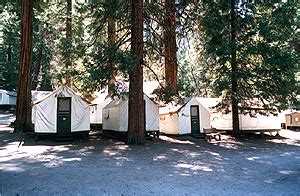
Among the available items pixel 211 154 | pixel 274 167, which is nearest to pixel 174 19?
pixel 211 154

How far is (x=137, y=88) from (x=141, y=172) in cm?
655

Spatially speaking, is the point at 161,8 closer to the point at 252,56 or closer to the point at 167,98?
the point at 167,98

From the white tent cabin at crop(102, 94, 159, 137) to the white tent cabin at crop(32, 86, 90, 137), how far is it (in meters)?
1.79

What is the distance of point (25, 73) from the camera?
61.7 feet

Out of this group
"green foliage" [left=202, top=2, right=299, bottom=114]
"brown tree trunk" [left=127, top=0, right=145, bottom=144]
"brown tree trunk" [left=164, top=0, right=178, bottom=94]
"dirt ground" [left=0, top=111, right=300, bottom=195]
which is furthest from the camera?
"brown tree trunk" [left=164, top=0, right=178, bottom=94]

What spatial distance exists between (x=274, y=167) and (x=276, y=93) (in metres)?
8.43

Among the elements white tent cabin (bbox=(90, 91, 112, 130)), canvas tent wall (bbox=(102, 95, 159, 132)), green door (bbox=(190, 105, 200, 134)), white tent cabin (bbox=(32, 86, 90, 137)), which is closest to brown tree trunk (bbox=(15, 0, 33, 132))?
white tent cabin (bbox=(32, 86, 90, 137))

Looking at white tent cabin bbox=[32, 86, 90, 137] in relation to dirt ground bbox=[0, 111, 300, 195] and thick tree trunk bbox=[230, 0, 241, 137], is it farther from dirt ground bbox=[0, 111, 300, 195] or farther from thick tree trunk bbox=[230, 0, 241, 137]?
thick tree trunk bbox=[230, 0, 241, 137]

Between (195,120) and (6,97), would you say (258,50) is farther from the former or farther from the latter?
(6,97)

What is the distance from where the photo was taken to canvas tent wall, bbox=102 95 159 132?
17453 millimetres

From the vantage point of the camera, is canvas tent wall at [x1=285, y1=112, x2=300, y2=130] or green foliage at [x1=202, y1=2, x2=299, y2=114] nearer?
green foliage at [x1=202, y1=2, x2=299, y2=114]

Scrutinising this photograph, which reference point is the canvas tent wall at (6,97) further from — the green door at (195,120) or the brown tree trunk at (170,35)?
the brown tree trunk at (170,35)

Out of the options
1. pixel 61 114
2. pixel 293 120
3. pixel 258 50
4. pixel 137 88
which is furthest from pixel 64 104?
pixel 293 120

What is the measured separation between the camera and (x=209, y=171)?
28.0ft
